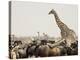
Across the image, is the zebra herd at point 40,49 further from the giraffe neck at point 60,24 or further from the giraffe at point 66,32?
the giraffe neck at point 60,24

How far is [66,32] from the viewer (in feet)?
6.63

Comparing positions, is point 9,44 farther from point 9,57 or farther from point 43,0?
point 43,0

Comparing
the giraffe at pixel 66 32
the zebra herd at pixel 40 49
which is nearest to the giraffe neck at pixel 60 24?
the giraffe at pixel 66 32

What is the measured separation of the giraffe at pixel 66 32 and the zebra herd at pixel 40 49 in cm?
5

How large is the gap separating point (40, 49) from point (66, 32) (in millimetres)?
362

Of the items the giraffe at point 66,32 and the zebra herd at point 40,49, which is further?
the giraffe at point 66,32

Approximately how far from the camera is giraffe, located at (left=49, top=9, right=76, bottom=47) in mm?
1984

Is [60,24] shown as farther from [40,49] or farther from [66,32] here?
[40,49]

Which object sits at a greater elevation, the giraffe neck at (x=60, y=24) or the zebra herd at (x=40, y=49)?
the giraffe neck at (x=60, y=24)

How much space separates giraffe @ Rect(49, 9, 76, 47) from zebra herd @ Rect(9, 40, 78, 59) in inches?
1.9

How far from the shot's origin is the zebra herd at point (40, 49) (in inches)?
73.0

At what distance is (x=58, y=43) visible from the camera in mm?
1981

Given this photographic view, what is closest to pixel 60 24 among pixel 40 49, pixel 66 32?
pixel 66 32

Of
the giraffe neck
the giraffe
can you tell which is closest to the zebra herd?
the giraffe
